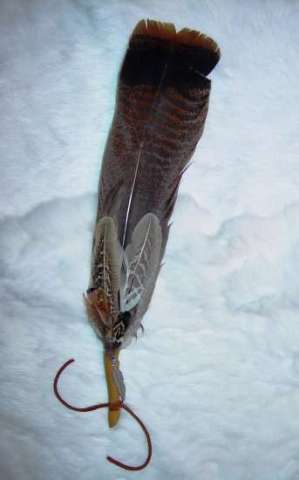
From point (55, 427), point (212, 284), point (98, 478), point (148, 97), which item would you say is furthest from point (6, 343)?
point (148, 97)

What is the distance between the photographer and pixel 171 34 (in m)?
0.93

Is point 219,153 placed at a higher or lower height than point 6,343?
higher

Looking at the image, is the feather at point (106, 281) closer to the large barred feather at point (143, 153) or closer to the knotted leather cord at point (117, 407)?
the large barred feather at point (143, 153)

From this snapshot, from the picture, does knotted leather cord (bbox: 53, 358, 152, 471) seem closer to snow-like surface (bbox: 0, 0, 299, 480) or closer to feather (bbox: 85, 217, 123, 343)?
snow-like surface (bbox: 0, 0, 299, 480)

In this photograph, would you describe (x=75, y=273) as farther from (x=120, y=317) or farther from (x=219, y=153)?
(x=219, y=153)

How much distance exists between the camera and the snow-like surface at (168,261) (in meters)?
1.01

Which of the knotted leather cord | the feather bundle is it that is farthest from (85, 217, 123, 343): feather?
the knotted leather cord

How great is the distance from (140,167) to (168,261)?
199 millimetres

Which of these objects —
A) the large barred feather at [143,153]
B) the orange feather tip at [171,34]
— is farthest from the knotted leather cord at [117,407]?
the orange feather tip at [171,34]

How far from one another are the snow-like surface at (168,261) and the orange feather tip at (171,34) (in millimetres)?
88

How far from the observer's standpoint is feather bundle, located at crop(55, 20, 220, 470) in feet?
3.05

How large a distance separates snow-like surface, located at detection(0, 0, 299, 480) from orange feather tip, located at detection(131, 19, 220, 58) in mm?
88

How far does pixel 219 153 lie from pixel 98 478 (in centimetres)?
65

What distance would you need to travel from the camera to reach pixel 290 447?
3.49 ft
